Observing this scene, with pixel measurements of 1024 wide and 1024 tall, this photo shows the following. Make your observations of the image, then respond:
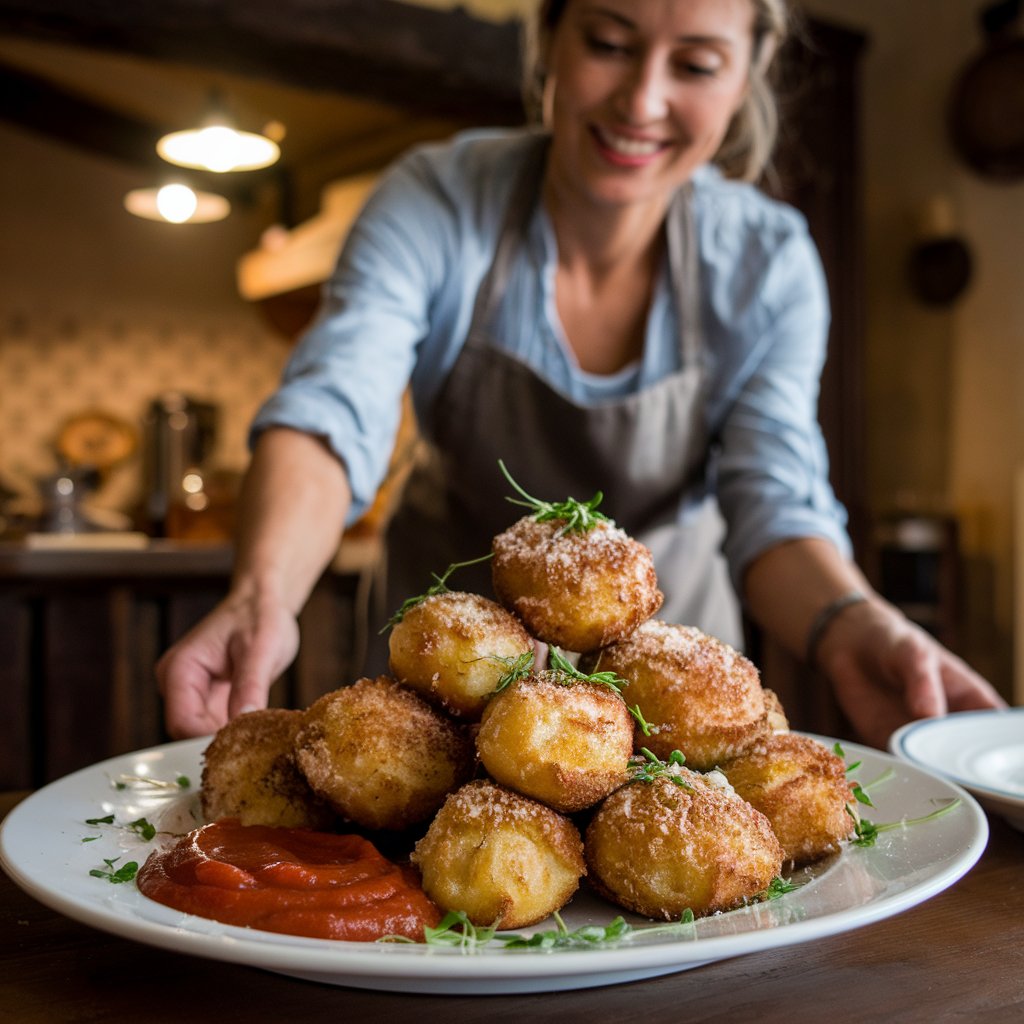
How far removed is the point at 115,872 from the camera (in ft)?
2.54

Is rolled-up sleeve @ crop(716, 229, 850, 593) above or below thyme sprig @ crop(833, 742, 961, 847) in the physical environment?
above

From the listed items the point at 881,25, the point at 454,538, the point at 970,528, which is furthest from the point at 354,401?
the point at 881,25

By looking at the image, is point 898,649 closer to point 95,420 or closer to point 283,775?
point 283,775

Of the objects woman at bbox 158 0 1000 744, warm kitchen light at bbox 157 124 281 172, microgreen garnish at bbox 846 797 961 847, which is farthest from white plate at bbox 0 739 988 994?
warm kitchen light at bbox 157 124 281 172

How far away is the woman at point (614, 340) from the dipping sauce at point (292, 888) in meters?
0.77

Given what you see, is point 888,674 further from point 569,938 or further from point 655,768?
point 569,938

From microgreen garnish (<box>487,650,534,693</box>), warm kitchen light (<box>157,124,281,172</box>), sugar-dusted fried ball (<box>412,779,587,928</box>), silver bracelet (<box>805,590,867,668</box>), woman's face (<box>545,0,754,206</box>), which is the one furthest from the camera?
warm kitchen light (<box>157,124,281,172</box>)

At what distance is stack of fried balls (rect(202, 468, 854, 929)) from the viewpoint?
74cm

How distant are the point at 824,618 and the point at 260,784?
38.2 inches

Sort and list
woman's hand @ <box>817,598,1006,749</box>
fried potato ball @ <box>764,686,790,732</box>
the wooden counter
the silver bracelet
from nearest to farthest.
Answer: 1. fried potato ball @ <box>764,686,790,732</box>
2. woman's hand @ <box>817,598,1006,749</box>
3. the silver bracelet
4. the wooden counter

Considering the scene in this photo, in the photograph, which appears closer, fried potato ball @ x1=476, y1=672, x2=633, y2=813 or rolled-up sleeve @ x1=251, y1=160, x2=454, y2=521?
fried potato ball @ x1=476, y1=672, x2=633, y2=813

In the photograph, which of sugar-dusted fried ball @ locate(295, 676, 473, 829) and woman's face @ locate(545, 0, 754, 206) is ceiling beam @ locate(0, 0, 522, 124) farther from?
sugar-dusted fried ball @ locate(295, 676, 473, 829)

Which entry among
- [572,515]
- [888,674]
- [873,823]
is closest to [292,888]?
[572,515]

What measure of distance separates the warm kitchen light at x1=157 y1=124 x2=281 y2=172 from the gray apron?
3.11 m
